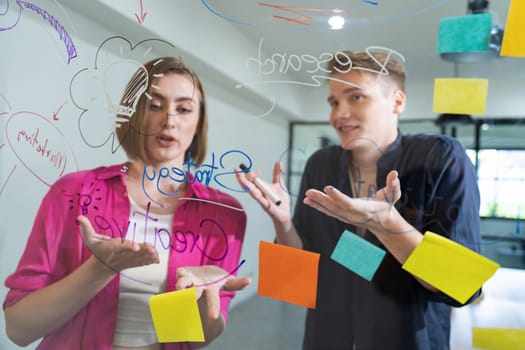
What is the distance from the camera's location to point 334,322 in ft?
2.29

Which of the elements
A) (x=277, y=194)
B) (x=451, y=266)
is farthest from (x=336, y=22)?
(x=451, y=266)

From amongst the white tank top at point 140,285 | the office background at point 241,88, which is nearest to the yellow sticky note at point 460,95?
the office background at point 241,88

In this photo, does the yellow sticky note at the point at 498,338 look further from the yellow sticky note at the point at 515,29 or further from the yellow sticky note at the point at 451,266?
the yellow sticky note at the point at 515,29

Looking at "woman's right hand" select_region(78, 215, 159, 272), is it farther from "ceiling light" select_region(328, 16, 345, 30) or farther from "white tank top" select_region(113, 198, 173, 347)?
"ceiling light" select_region(328, 16, 345, 30)

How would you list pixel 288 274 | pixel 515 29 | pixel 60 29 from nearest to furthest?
pixel 515 29 < pixel 288 274 < pixel 60 29

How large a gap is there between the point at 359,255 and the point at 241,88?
1.18ft

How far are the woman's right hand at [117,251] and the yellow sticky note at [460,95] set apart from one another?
0.59 m

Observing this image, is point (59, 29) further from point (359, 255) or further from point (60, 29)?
point (359, 255)

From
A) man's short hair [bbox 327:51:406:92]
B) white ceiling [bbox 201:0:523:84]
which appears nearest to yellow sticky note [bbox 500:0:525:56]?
white ceiling [bbox 201:0:523:84]

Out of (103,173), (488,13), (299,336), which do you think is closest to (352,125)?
(488,13)

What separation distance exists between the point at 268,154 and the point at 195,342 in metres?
0.41

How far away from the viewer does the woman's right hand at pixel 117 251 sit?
778mm

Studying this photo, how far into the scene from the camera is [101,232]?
805 mm

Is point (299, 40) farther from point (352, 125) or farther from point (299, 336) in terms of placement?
point (299, 336)
